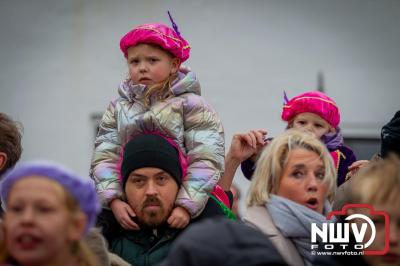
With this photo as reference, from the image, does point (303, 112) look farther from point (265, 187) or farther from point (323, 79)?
point (323, 79)

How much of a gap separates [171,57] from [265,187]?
97cm

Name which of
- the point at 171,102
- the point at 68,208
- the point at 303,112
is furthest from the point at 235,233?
the point at 303,112

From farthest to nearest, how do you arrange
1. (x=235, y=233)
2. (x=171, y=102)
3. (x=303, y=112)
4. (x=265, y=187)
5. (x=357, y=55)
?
(x=357, y=55) < (x=303, y=112) < (x=171, y=102) < (x=265, y=187) < (x=235, y=233)

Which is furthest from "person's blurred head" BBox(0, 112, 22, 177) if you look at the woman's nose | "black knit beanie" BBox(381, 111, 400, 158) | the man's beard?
"black knit beanie" BBox(381, 111, 400, 158)

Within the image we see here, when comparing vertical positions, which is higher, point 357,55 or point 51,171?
point 357,55

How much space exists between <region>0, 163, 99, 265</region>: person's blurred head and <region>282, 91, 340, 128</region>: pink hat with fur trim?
2.44 meters

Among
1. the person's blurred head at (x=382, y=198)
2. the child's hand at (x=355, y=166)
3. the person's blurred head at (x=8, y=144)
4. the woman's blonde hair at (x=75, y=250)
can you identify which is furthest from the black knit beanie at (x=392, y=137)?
the woman's blonde hair at (x=75, y=250)

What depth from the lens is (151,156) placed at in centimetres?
558

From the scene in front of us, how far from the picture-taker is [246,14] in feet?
35.7

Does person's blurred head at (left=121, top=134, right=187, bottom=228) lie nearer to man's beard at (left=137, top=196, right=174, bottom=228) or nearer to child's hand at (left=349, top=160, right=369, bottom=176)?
man's beard at (left=137, top=196, right=174, bottom=228)

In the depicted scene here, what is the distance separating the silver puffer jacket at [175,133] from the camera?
5660 millimetres

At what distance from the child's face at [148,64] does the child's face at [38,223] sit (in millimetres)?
1691

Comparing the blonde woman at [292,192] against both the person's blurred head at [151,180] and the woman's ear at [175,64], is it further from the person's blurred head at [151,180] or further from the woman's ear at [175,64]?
the woman's ear at [175,64]

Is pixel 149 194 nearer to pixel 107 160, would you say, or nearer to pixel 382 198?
pixel 107 160
